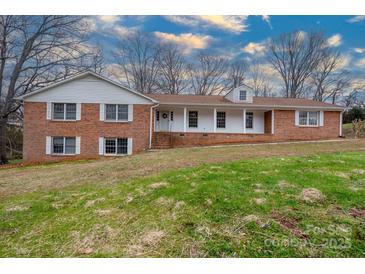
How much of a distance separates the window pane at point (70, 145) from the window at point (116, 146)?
6.48 ft

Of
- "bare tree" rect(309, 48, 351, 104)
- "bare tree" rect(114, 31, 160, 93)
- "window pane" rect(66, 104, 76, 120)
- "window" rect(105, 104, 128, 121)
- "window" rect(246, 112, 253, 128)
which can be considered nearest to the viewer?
"window pane" rect(66, 104, 76, 120)

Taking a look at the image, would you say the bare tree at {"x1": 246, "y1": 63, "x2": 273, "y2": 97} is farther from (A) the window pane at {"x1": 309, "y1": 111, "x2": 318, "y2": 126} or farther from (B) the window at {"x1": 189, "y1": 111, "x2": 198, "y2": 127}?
(B) the window at {"x1": 189, "y1": 111, "x2": 198, "y2": 127}

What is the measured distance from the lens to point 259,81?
39.7 meters

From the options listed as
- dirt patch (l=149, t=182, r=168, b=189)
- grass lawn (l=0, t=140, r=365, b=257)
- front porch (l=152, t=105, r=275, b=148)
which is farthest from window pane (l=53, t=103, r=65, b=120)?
dirt patch (l=149, t=182, r=168, b=189)

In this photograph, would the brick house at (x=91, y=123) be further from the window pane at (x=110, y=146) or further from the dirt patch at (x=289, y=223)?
the dirt patch at (x=289, y=223)

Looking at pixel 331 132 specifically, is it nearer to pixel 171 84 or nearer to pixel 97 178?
pixel 97 178

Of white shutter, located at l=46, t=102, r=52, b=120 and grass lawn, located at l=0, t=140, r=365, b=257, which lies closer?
grass lawn, located at l=0, t=140, r=365, b=257

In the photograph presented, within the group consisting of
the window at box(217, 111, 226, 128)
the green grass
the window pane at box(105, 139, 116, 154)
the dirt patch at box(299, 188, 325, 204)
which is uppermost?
the window at box(217, 111, 226, 128)

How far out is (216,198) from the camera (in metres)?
5.12

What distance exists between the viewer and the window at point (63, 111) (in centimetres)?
1700

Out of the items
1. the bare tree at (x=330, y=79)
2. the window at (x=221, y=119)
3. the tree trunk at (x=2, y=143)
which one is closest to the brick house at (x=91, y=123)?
the window at (x=221, y=119)

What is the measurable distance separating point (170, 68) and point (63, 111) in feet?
71.1

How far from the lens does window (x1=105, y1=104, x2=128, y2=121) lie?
17.2 meters

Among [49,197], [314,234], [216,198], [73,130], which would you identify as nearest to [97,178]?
[49,197]
